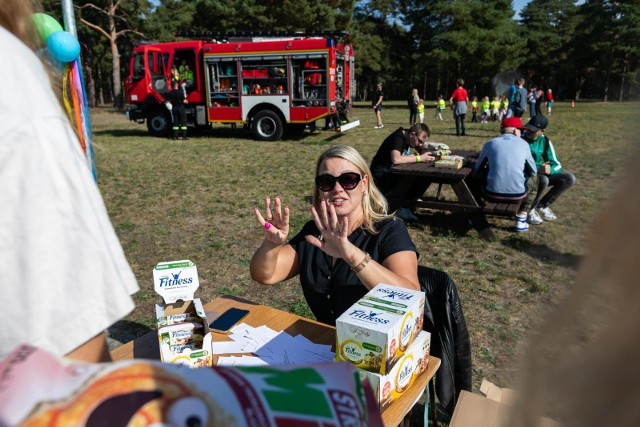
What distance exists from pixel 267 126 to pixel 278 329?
10.9 meters

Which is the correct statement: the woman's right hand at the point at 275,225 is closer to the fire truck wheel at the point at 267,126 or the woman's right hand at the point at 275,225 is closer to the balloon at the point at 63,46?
the balloon at the point at 63,46

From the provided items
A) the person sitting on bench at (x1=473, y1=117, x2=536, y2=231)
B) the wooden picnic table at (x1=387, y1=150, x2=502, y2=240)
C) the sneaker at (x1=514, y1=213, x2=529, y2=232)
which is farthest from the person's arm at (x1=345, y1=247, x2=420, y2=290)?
the sneaker at (x1=514, y1=213, x2=529, y2=232)

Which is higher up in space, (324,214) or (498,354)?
(324,214)

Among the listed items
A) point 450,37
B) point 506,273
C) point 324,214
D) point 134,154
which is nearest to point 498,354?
point 506,273

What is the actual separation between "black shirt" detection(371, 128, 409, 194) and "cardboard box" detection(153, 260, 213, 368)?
414 centimetres

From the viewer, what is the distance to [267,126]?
40.8ft

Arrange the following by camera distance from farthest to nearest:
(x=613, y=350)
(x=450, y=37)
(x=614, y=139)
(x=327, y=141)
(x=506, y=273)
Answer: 1. (x=450, y=37)
2. (x=327, y=141)
3. (x=506, y=273)
4. (x=614, y=139)
5. (x=613, y=350)

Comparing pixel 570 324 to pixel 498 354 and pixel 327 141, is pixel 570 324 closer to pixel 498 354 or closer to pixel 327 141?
pixel 498 354

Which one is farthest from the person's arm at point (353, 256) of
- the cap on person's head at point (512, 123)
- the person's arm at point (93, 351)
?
the cap on person's head at point (512, 123)

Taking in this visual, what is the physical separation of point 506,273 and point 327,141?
854cm

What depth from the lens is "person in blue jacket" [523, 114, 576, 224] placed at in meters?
5.45

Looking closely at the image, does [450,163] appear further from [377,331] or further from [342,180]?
[377,331]

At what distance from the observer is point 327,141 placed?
12.2 meters

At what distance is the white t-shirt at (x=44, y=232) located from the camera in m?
0.54
